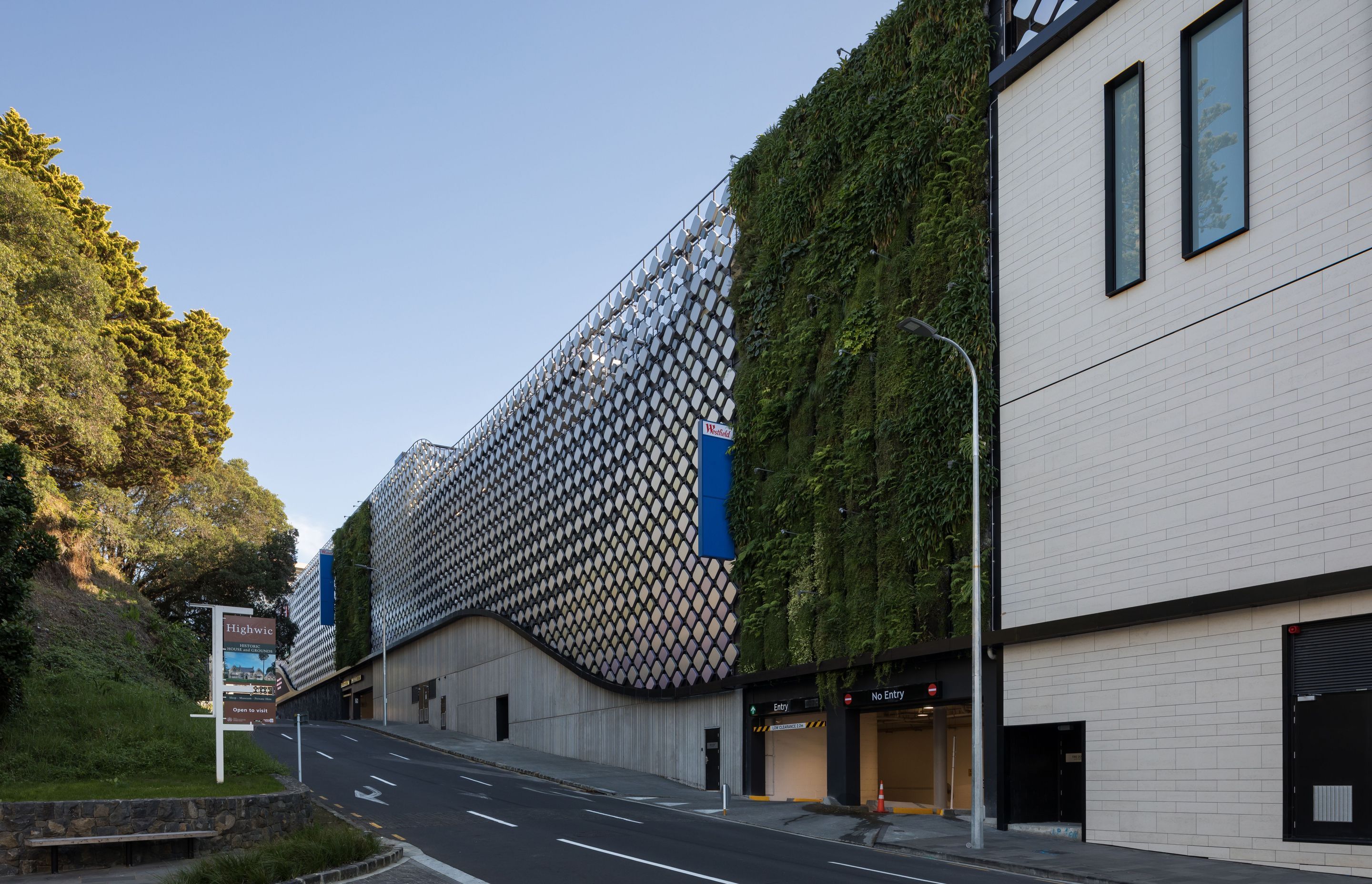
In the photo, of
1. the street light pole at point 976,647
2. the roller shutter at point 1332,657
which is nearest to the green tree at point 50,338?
the street light pole at point 976,647

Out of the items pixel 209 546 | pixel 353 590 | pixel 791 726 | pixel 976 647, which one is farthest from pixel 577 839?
pixel 353 590

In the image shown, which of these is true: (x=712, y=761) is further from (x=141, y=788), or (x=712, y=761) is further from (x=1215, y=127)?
(x=1215, y=127)

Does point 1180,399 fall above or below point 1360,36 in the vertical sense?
below

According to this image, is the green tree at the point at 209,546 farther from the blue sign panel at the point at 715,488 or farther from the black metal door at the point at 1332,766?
the black metal door at the point at 1332,766

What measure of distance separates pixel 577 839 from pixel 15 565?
10.8 metres

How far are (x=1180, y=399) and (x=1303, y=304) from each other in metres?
2.54

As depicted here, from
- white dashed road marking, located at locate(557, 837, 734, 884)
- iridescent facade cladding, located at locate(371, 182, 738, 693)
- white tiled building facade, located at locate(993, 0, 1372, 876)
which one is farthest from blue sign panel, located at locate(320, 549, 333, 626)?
white tiled building facade, located at locate(993, 0, 1372, 876)

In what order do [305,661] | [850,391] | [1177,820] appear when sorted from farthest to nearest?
[305,661] < [850,391] < [1177,820]

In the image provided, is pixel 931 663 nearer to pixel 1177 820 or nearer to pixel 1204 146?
pixel 1177 820

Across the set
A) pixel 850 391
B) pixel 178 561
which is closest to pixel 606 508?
pixel 850 391

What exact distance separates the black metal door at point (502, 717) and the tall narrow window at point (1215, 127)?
38898 millimetres

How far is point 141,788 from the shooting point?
638 inches

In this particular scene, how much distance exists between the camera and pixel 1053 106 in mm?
21188

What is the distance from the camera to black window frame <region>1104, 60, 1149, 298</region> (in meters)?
18.7
